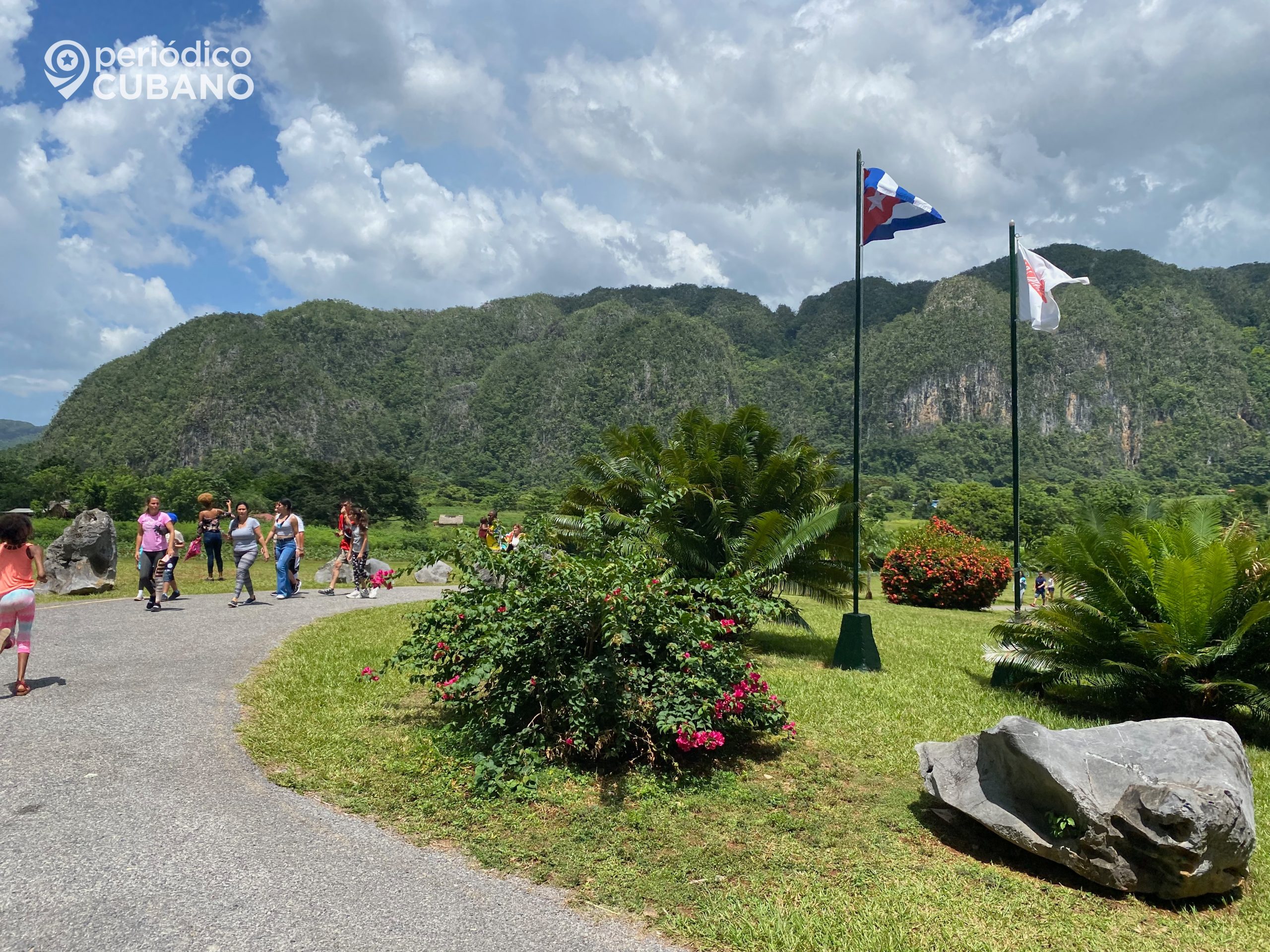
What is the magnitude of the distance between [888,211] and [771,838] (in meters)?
7.44

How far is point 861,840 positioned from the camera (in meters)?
4.23

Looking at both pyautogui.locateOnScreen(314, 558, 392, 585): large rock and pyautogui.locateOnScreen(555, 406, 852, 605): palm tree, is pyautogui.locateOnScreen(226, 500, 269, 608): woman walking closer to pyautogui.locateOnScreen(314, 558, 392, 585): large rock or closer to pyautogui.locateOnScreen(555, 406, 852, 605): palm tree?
pyautogui.locateOnScreen(314, 558, 392, 585): large rock

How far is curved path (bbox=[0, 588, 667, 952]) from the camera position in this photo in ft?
10.3

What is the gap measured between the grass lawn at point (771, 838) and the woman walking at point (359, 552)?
7.63 meters

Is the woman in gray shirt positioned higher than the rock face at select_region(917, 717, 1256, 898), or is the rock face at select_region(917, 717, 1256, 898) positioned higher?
the woman in gray shirt

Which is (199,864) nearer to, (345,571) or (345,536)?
(345,536)

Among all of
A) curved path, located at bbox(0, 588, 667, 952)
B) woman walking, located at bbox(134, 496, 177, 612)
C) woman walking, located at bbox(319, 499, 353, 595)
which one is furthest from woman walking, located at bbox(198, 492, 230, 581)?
curved path, located at bbox(0, 588, 667, 952)

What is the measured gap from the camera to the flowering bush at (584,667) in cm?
488

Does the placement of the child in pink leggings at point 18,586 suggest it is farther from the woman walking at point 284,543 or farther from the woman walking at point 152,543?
the woman walking at point 284,543

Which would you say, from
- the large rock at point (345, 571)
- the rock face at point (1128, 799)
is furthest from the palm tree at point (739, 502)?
the large rock at point (345, 571)

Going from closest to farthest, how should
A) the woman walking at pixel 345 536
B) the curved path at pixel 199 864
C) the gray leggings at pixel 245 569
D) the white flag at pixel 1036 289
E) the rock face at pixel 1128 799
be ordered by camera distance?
the curved path at pixel 199 864, the rock face at pixel 1128 799, the white flag at pixel 1036 289, the gray leggings at pixel 245 569, the woman walking at pixel 345 536

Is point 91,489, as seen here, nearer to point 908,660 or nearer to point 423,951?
point 908,660

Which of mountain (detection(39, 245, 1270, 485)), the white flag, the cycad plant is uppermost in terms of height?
mountain (detection(39, 245, 1270, 485))

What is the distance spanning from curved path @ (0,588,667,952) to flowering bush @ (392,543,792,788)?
41.6 inches
